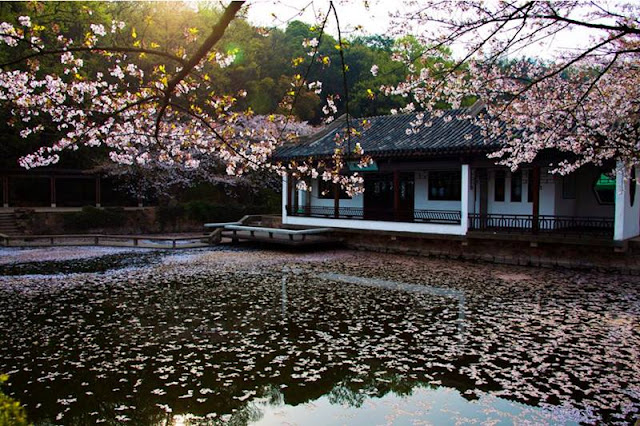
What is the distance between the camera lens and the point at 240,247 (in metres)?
21.5

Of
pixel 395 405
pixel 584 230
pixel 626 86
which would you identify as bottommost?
pixel 395 405

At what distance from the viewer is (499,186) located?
1902 cm

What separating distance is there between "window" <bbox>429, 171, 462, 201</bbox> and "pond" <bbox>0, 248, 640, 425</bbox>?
22.0 feet

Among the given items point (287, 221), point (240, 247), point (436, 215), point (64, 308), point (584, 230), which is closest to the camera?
point (64, 308)

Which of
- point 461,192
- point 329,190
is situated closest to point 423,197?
Result: point 461,192

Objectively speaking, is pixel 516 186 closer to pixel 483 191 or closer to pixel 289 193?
pixel 483 191

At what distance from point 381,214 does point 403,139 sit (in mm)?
3524

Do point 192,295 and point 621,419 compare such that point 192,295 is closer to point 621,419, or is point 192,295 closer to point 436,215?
point 621,419

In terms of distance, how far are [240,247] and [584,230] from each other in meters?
13.1

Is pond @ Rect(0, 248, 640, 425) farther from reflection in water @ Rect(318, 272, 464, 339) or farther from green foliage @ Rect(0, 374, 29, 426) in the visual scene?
green foliage @ Rect(0, 374, 29, 426)

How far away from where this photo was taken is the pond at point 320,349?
5.59 metres

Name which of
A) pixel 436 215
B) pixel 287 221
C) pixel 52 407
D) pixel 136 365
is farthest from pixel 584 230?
pixel 52 407

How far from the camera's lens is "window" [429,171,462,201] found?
776 inches

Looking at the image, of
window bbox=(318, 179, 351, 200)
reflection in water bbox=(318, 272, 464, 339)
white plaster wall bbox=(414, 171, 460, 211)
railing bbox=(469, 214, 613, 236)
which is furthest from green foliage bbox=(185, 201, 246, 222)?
reflection in water bbox=(318, 272, 464, 339)
